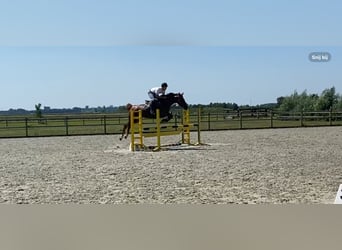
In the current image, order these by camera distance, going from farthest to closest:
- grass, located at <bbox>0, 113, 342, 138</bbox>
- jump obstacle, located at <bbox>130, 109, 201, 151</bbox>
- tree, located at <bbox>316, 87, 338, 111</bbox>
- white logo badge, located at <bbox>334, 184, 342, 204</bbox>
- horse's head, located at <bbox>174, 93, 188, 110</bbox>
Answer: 1. jump obstacle, located at <bbox>130, 109, 201, 151</bbox>
2. horse's head, located at <bbox>174, 93, 188, 110</bbox>
3. grass, located at <bbox>0, 113, 342, 138</bbox>
4. tree, located at <bbox>316, 87, 338, 111</bbox>
5. white logo badge, located at <bbox>334, 184, 342, 204</bbox>

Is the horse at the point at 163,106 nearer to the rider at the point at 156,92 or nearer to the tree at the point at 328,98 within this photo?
the rider at the point at 156,92

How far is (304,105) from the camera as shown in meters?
3.02

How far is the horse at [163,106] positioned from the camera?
330 cm

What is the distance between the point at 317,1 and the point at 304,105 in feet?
2.32

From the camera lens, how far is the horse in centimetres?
330

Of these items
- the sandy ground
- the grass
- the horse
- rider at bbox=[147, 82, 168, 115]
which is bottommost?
the sandy ground

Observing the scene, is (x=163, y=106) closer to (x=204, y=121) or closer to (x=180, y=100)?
(x=204, y=121)

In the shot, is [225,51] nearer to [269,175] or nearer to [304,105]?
[304,105]

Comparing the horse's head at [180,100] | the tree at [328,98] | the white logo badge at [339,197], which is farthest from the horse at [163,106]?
the white logo badge at [339,197]

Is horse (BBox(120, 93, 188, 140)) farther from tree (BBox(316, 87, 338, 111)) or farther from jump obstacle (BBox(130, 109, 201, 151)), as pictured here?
tree (BBox(316, 87, 338, 111))

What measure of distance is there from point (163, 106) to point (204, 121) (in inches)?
16.2

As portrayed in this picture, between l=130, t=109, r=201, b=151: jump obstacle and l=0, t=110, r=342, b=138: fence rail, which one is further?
l=130, t=109, r=201, b=151: jump obstacle

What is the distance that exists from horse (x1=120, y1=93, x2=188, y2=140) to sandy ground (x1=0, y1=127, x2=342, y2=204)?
7.8 inches

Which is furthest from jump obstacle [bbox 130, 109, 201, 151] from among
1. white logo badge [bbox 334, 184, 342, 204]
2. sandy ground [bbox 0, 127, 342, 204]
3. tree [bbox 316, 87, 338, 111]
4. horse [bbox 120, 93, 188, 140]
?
white logo badge [bbox 334, 184, 342, 204]
